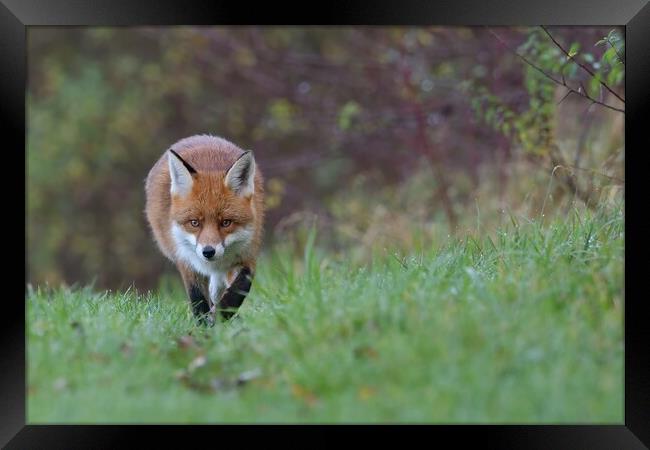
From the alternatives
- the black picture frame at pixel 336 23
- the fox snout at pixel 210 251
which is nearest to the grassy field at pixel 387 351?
the black picture frame at pixel 336 23

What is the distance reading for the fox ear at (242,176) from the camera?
6027 mm

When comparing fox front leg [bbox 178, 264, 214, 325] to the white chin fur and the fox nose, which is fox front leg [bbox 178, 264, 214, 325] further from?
the fox nose

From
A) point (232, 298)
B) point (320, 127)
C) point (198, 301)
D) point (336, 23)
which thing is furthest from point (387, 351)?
point (320, 127)

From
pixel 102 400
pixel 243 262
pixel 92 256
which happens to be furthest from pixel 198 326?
pixel 92 256

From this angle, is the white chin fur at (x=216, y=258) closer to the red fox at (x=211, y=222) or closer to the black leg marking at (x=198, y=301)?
the red fox at (x=211, y=222)

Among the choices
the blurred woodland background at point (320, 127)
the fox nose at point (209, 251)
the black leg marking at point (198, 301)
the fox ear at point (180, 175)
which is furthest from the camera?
the blurred woodland background at point (320, 127)

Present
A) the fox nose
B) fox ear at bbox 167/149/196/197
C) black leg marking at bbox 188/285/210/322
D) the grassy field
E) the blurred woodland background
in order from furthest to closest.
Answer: the blurred woodland background < black leg marking at bbox 188/285/210/322 < fox ear at bbox 167/149/196/197 < the fox nose < the grassy field

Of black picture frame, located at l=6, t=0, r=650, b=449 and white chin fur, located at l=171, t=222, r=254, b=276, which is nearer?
black picture frame, located at l=6, t=0, r=650, b=449

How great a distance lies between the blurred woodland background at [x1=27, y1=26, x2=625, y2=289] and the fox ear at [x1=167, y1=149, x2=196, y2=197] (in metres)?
2.14

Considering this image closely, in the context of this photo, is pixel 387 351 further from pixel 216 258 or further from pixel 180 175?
pixel 180 175

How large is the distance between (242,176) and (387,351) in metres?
2.31

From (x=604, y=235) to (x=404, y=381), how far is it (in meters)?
1.96

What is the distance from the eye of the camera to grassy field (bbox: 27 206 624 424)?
4047 mm

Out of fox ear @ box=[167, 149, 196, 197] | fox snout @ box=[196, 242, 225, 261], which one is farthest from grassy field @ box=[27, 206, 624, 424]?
fox ear @ box=[167, 149, 196, 197]
